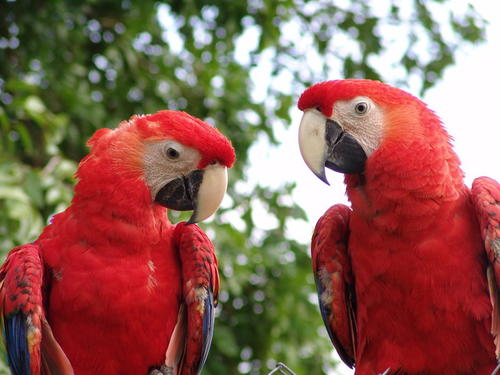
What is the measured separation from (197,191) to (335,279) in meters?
0.64

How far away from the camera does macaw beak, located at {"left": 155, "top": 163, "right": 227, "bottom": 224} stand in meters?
2.61

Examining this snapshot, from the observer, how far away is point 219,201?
2.62m

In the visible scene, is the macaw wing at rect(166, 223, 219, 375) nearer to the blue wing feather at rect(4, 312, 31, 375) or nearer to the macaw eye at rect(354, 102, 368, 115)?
the blue wing feather at rect(4, 312, 31, 375)

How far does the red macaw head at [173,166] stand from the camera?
2.59 metres

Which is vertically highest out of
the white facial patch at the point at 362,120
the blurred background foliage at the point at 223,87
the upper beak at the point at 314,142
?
the white facial patch at the point at 362,120

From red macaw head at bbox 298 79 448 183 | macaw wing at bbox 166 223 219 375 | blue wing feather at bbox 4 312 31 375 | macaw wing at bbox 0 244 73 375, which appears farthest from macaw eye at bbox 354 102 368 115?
blue wing feather at bbox 4 312 31 375

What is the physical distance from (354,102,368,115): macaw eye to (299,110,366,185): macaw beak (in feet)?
0.28

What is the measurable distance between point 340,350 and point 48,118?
1969 mm

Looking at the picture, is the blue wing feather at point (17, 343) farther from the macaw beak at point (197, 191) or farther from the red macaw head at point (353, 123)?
the red macaw head at point (353, 123)

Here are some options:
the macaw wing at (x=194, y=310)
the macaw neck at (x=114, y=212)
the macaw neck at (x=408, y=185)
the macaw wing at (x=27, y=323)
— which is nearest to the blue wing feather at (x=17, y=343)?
the macaw wing at (x=27, y=323)

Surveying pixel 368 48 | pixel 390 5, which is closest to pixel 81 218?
pixel 368 48

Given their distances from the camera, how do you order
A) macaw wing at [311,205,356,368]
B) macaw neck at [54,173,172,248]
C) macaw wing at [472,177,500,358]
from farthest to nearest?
macaw wing at [311,205,356,368], macaw neck at [54,173,172,248], macaw wing at [472,177,500,358]

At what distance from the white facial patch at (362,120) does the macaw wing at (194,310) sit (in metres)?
0.70

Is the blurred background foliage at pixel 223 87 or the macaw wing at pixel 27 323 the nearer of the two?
the macaw wing at pixel 27 323
